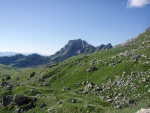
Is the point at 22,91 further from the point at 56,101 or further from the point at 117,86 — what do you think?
the point at 117,86

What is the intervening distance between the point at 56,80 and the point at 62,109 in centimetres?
4501

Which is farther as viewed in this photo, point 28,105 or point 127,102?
point 28,105

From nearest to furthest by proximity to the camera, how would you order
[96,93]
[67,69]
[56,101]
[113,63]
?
[56,101] → [96,93] → [113,63] → [67,69]

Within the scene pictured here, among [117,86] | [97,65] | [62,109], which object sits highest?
[97,65]

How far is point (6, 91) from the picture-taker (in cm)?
10112

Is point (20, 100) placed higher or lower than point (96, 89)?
lower

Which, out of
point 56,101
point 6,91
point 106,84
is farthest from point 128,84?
point 6,91

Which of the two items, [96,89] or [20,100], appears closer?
[20,100]

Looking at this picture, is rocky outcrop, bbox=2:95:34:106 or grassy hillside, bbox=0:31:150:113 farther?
rocky outcrop, bbox=2:95:34:106

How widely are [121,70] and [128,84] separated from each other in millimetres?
13394

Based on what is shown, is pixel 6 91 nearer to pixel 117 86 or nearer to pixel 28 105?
pixel 28 105

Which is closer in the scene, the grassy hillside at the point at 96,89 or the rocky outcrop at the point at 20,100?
the grassy hillside at the point at 96,89

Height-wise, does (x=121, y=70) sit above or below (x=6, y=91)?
above

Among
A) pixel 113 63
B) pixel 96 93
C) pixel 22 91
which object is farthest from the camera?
pixel 113 63
